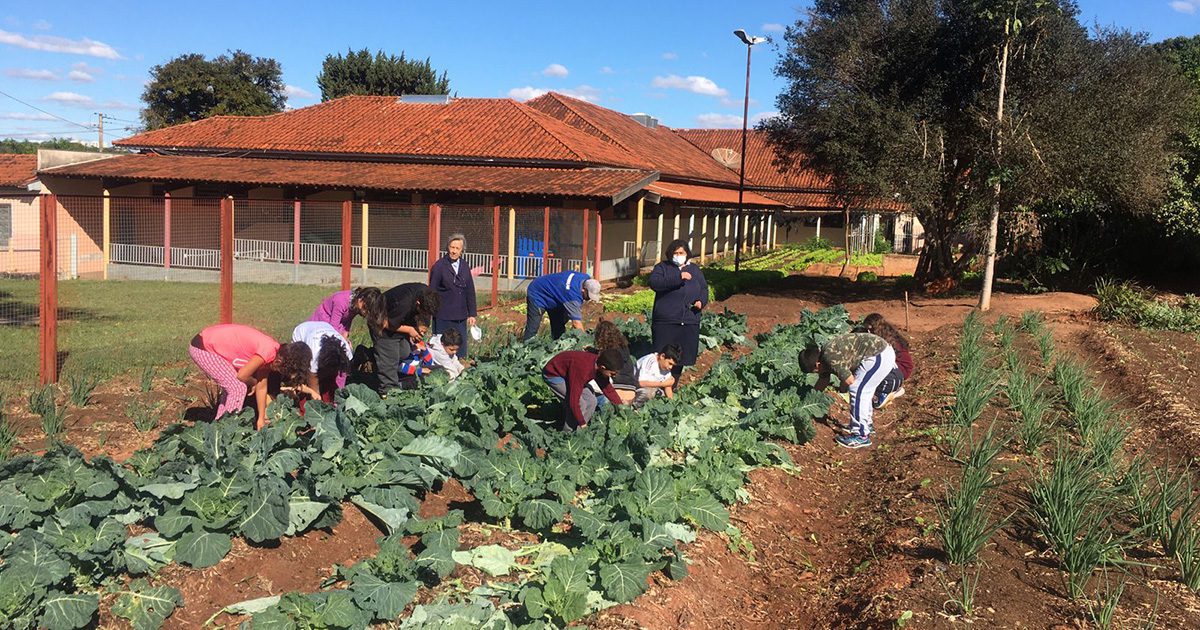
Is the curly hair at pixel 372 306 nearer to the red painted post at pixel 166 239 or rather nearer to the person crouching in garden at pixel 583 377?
the person crouching in garden at pixel 583 377

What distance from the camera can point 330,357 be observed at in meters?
6.99

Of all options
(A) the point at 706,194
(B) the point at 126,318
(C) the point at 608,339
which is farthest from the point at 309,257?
(A) the point at 706,194

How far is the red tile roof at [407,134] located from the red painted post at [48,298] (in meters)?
18.2

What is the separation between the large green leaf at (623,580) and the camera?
13.6 ft

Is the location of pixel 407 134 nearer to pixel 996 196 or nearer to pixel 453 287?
pixel 996 196

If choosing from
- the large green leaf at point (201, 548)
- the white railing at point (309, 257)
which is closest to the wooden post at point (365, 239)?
the white railing at point (309, 257)

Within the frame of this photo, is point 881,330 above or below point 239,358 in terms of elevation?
above

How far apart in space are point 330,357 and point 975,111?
15120 millimetres

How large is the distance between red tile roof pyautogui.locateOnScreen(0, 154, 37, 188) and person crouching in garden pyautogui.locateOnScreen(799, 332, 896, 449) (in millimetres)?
24209

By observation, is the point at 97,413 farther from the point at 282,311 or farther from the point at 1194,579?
the point at 1194,579

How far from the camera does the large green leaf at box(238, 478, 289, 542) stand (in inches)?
171

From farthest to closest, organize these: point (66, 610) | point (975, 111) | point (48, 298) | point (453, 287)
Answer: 1. point (975, 111)
2. point (453, 287)
3. point (48, 298)
4. point (66, 610)

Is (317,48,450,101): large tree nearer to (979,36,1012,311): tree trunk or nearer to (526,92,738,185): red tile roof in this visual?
(526,92,738,185): red tile roof

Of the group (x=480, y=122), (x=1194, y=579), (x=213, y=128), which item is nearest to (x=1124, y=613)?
(x=1194, y=579)
